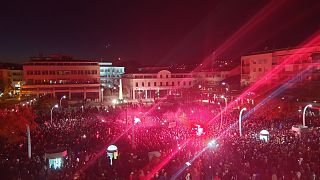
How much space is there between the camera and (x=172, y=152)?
1786cm

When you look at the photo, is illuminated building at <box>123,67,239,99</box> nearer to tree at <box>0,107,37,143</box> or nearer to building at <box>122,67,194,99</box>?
building at <box>122,67,194,99</box>

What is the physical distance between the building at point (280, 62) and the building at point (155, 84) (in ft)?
48.7

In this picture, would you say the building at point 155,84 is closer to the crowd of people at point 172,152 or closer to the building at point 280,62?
the building at point 280,62

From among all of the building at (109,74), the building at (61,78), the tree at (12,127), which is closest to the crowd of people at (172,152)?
the tree at (12,127)

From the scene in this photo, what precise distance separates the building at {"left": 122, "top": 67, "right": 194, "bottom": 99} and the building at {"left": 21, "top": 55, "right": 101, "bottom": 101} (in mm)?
8316

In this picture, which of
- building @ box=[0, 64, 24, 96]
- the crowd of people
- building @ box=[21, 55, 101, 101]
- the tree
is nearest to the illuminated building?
building @ box=[21, 55, 101, 101]

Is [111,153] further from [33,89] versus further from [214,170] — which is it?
[33,89]

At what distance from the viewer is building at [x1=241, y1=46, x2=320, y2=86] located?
40.7 metres

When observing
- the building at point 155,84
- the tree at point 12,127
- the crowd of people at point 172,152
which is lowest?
the crowd of people at point 172,152

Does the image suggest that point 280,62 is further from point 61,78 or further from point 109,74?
point 109,74

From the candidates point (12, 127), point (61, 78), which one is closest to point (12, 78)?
point (61, 78)

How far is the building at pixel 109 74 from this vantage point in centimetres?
7469

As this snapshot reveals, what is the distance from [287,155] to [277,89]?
96.0ft

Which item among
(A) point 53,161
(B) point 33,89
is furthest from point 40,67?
(A) point 53,161
